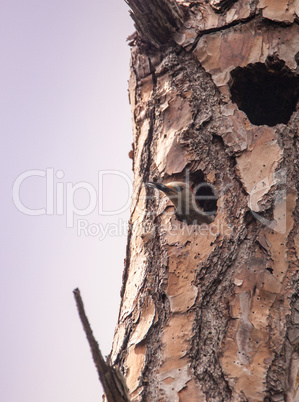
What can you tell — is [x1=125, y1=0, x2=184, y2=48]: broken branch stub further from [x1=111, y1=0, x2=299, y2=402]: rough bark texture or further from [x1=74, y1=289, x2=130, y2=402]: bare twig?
[x1=74, y1=289, x2=130, y2=402]: bare twig

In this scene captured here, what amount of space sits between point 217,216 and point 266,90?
3.75 ft

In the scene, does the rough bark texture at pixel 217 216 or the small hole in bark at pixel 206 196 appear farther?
the small hole in bark at pixel 206 196

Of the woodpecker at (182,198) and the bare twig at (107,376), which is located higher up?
the woodpecker at (182,198)

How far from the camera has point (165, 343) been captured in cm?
278

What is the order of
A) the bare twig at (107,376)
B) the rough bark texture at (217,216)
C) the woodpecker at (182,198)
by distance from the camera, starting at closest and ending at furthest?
the bare twig at (107,376) → the rough bark texture at (217,216) → the woodpecker at (182,198)

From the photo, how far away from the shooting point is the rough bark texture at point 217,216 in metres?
2.63

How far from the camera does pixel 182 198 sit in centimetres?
320

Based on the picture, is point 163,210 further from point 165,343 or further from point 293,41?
point 293,41

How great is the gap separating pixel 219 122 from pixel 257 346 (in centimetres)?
142

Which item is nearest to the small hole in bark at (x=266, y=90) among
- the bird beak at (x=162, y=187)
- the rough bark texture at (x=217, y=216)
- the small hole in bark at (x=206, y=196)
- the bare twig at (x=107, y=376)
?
the rough bark texture at (x=217, y=216)

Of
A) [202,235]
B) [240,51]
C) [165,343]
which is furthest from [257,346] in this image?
[240,51]

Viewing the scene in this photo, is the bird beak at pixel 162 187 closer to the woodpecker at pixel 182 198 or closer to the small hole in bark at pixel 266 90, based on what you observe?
the woodpecker at pixel 182 198

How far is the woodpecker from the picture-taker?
3.22 metres

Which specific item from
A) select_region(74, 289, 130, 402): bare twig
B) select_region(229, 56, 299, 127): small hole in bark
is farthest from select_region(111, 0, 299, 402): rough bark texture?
select_region(74, 289, 130, 402): bare twig
